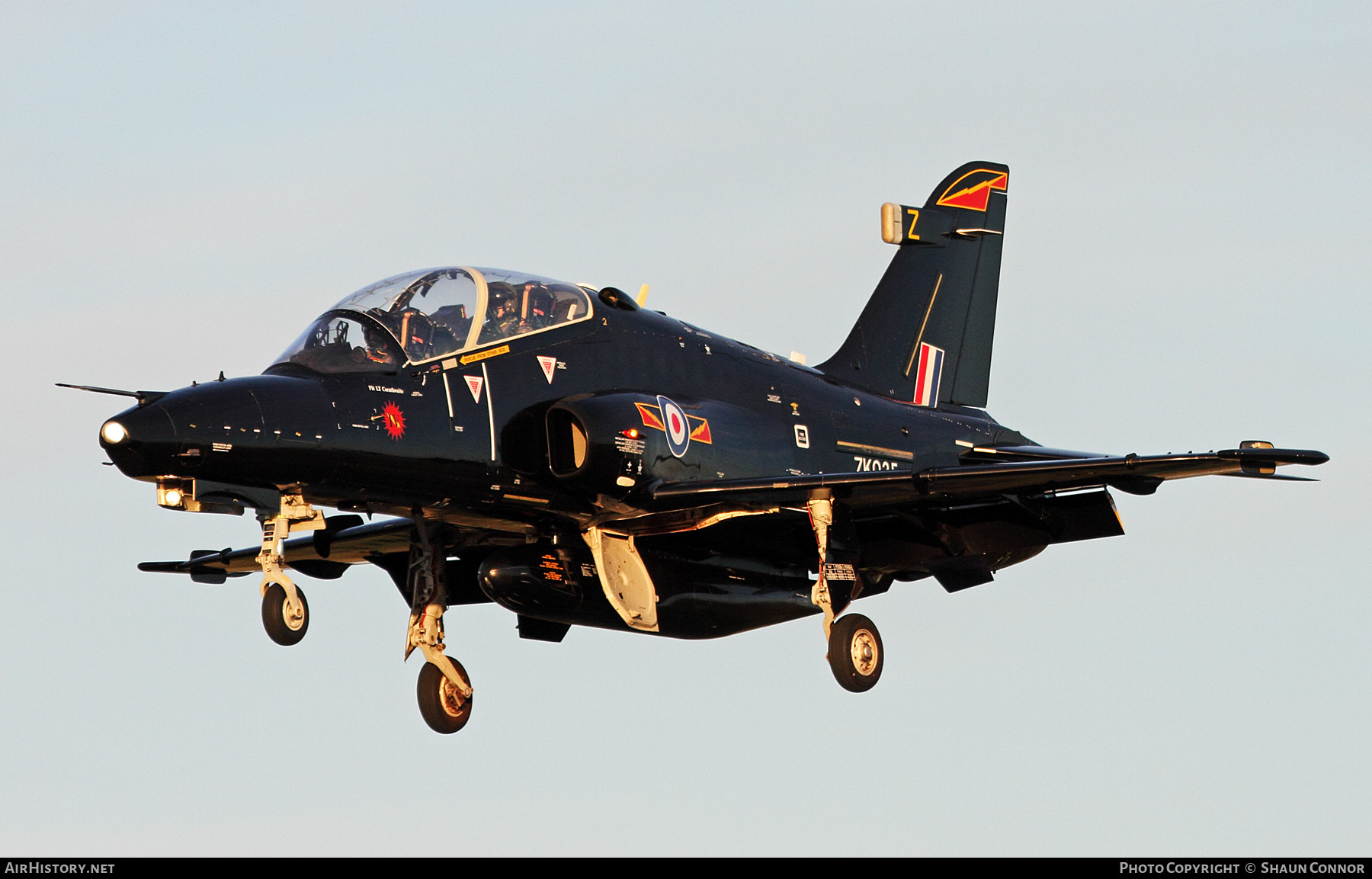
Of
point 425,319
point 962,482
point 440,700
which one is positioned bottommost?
Result: point 440,700

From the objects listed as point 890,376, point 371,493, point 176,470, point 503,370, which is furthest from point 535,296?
point 890,376

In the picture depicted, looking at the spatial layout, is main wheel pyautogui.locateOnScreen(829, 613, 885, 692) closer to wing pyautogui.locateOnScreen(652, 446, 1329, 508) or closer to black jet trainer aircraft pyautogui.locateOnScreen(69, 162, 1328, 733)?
black jet trainer aircraft pyautogui.locateOnScreen(69, 162, 1328, 733)

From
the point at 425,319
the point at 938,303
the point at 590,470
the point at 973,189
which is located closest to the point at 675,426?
the point at 590,470

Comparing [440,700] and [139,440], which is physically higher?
[139,440]

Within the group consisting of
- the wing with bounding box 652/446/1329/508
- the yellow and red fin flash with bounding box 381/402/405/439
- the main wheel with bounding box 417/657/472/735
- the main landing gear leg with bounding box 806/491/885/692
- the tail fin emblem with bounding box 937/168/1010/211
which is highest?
the tail fin emblem with bounding box 937/168/1010/211

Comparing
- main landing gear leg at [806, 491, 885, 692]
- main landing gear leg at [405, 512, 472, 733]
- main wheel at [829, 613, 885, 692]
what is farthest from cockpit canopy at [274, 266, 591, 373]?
main wheel at [829, 613, 885, 692]

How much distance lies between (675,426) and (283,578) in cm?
456

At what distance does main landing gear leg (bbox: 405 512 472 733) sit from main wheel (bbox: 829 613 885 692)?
4515mm

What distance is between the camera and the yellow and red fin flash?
19297 mm

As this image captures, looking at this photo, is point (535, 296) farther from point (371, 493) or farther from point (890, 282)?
point (890, 282)

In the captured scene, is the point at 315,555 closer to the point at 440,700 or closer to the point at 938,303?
the point at 440,700

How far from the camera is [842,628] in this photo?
2155 centimetres

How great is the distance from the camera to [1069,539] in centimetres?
2303

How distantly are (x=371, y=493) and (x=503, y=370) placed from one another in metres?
1.84
